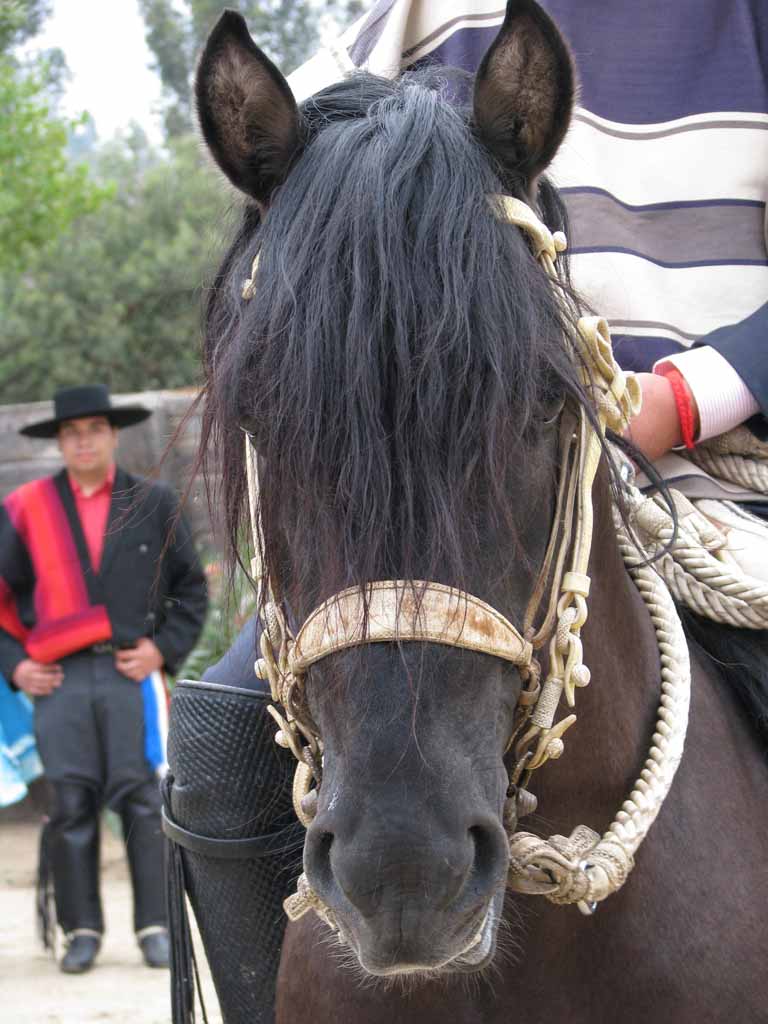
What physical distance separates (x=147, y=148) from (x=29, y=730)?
59.4ft

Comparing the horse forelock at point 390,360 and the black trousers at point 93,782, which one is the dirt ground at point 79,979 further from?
the horse forelock at point 390,360

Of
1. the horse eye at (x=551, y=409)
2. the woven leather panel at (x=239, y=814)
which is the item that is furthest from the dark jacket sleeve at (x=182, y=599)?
the horse eye at (x=551, y=409)

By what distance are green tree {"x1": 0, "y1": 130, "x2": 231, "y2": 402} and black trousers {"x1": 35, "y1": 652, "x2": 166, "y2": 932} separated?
1158 centimetres

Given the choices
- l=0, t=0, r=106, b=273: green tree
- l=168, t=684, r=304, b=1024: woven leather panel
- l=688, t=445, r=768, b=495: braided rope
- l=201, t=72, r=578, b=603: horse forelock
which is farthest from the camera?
l=0, t=0, r=106, b=273: green tree

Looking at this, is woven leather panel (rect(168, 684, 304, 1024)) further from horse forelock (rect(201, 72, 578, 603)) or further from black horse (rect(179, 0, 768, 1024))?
horse forelock (rect(201, 72, 578, 603))

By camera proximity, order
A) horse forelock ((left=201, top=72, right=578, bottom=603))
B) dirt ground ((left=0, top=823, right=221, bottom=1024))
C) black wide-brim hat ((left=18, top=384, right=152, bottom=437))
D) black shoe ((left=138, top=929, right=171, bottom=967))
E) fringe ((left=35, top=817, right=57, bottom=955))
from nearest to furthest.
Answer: horse forelock ((left=201, top=72, right=578, bottom=603))
dirt ground ((left=0, top=823, right=221, bottom=1024))
black shoe ((left=138, top=929, right=171, bottom=967))
fringe ((left=35, top=817, right=57, bottom=955))
black wide-brim hat ((left=18, top=384, right=152, bottom=437))

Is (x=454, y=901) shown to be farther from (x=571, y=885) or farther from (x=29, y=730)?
(x=29, y=730)

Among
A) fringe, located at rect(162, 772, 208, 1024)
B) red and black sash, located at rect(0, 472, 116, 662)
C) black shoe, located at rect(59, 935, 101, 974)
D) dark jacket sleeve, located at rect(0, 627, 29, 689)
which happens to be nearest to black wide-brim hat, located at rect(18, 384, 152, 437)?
red and black sash, located at rect(0, 472, 116, 662)

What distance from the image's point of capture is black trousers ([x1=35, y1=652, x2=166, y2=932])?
20.4 feet

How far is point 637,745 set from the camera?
1.97 m

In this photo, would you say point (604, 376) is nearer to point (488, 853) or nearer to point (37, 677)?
point (488, 853)

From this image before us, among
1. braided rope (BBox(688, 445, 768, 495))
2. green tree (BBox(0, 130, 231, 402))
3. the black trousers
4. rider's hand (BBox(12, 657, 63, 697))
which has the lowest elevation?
green tree (BBox(0, 130, 231, 402))

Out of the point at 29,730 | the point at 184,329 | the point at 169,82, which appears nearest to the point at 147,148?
the point at 184,329

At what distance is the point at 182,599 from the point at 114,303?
12913 millimetres
